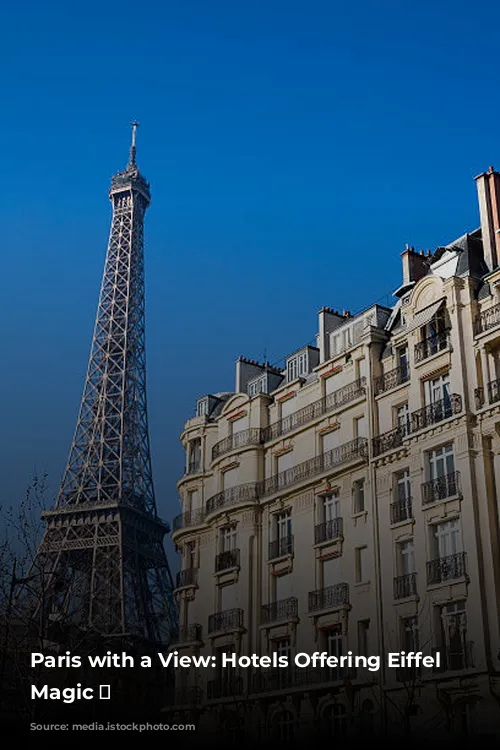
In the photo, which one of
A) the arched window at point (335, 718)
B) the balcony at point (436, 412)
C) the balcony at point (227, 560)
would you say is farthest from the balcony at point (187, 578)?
the balcony at point (436, 412)

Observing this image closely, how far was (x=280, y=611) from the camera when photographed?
1458 inches

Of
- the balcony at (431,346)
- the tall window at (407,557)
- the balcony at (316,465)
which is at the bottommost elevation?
the tall window at (407,557)

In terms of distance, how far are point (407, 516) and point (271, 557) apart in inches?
287

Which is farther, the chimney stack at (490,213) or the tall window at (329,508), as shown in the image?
the tall window at (329,508)

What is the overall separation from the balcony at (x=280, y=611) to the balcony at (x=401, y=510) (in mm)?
5693

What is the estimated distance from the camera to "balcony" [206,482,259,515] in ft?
131

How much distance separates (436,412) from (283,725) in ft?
40.6

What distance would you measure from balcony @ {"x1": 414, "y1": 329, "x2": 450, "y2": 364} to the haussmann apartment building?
8 centimetres

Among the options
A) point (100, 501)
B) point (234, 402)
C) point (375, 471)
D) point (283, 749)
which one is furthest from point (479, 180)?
point (100, 501)

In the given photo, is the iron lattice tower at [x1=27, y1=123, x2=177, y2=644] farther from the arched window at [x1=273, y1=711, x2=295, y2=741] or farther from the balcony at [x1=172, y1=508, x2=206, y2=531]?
the arched window at [x1=273, y1=711, x2=295, y2=741]

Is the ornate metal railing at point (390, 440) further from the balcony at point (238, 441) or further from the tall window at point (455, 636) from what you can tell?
the balcony at point (238, 441)

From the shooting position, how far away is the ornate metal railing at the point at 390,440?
3412 centimetres

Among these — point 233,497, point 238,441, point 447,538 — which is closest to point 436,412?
point 447,538

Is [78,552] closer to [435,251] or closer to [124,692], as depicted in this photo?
[124,692]
